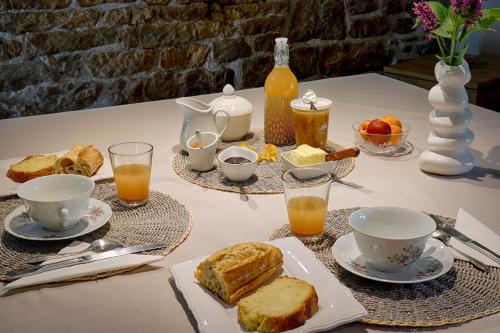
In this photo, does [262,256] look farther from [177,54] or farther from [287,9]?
[287,9]

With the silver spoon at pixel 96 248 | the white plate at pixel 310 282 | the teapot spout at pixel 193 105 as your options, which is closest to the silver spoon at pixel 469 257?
the white plate at pixel 310 282

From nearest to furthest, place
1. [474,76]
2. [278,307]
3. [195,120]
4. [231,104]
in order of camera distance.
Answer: [278,307], [195,120], [231,104], [474,76]

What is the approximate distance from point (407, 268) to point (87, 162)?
31.8 inches

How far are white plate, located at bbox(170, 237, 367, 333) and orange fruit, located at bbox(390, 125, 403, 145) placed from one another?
63cm

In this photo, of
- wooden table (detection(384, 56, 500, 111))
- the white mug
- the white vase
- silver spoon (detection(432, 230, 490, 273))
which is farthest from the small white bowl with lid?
wooden table (detection(384, 56, 500, 111))

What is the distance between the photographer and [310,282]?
95 centimetres

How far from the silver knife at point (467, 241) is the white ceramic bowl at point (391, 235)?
114mm

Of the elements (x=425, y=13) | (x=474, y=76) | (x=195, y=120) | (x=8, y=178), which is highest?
(x=425, y=13)

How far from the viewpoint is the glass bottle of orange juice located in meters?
1.66

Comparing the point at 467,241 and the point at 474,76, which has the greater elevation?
the point at 467,241

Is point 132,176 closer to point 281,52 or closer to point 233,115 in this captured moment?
point 233,115

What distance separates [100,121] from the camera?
1.93m

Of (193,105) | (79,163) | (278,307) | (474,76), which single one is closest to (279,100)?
(193,105)

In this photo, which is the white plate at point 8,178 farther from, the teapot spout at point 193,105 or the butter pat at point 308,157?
the butter pat at point 308,157
